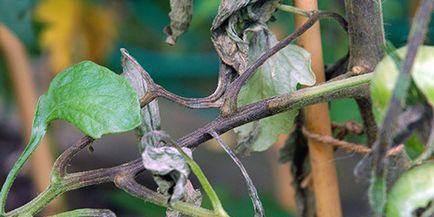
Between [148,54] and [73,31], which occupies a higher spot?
[73,31]

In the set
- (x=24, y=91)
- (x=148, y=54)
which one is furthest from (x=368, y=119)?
(x=148, y=54)

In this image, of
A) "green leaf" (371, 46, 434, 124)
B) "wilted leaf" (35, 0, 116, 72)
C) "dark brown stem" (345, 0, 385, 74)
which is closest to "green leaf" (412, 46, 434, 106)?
"green leaf" (371, 46, 434, 124)

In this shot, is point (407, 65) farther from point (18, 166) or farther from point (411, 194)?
point (18, 166)

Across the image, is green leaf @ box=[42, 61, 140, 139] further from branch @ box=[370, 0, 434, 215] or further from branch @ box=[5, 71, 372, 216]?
branch @ box=[370, 0, 434, 215]

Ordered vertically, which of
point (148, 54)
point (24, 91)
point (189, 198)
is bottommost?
point (148, 54)

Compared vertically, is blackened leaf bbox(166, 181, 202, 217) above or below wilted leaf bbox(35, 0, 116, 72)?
above

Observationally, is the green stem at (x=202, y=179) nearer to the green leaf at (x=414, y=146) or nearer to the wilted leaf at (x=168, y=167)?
the wilted leaf at (x=168, y=167)
